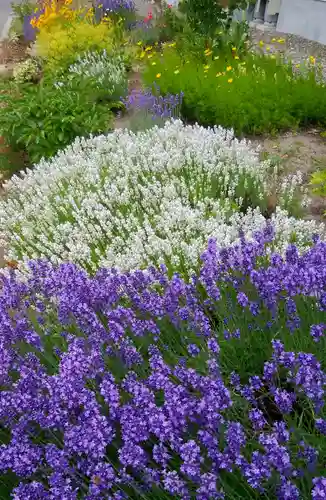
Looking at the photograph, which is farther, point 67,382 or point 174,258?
point 174,258

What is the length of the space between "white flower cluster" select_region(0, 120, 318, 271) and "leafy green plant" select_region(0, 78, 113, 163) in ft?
2.51

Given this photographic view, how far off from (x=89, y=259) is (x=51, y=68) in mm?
6200

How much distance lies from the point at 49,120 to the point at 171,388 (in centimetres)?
511

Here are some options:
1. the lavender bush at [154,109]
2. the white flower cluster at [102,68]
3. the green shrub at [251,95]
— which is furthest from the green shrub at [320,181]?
the white flower cluster at [102,68]

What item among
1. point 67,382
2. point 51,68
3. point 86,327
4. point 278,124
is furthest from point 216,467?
point 51,68

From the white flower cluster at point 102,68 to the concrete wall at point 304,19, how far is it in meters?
2.96

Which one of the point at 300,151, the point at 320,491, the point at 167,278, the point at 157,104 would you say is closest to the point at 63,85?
the point at 157,104

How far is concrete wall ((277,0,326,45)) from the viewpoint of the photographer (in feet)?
29.6

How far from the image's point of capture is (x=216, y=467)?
2.00 meters

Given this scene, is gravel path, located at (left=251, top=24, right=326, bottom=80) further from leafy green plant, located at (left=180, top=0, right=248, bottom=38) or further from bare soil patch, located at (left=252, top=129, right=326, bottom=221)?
bare soil patch, located at (left=252, top=129, right=326, bottom=221)

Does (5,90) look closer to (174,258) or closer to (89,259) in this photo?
(89,259)

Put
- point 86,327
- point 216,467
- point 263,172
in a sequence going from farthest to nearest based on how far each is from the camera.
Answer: point 263,172 → point 86,327 → point 216,467

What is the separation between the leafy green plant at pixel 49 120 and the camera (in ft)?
21.3

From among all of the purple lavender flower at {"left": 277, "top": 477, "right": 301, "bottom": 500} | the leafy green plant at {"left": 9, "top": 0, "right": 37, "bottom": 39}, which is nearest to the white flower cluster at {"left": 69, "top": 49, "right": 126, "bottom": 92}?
the leafy green plant at {"left": 9, "top": 0, "right": 37, "bottom": 39}
